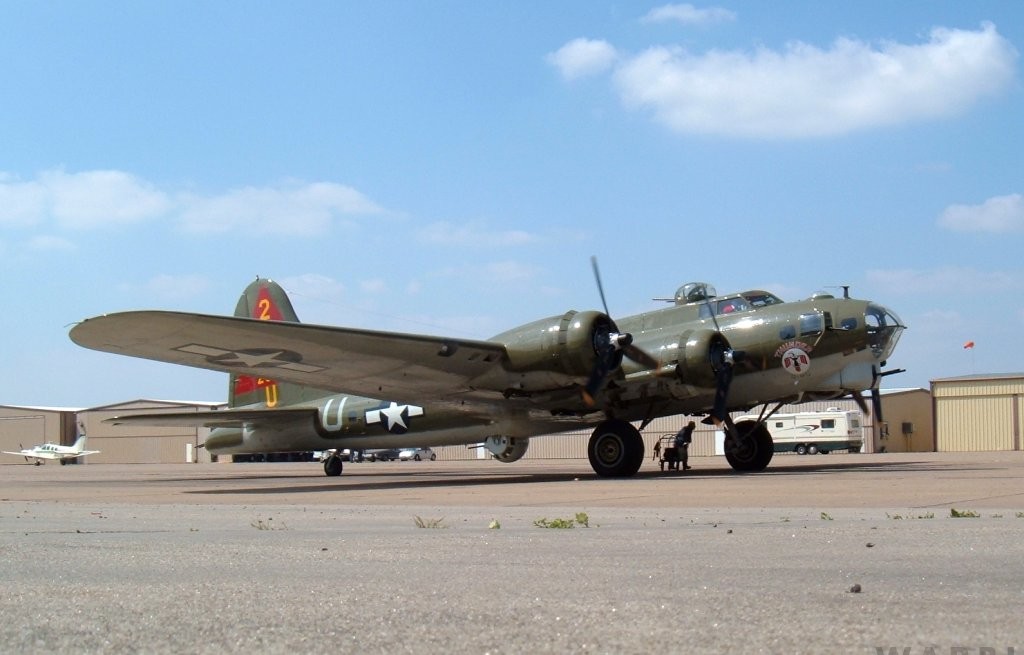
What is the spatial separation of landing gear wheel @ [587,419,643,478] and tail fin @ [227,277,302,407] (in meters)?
10.3

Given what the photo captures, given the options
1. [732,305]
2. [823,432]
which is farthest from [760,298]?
[823,432]

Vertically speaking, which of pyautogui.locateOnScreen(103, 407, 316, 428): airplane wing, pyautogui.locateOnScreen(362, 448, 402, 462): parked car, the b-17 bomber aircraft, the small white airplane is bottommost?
pyautogui.locateOnScreen(362, 448, 402, 462): parked car

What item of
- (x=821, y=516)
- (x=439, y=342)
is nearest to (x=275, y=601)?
(x=821, y=516)

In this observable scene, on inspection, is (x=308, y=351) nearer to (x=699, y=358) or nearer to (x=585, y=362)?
(x=585, y=362)

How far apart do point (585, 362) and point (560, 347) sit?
561 millimetres

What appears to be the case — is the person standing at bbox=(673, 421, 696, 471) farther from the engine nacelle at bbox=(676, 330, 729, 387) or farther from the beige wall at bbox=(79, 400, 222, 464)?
the beige wall at bbox=(79, 400, 222, 464)

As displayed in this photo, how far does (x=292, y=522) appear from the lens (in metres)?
9.78

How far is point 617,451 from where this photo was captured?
2089 centimetres

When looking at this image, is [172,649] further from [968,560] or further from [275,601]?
[968,560]

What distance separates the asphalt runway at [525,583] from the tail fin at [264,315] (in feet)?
59.1

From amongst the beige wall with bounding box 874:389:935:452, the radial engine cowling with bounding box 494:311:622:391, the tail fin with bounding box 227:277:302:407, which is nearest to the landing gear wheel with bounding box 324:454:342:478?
the tail fin with bounding box 227:277:302:407

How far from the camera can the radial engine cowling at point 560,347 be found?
19531 millimetres

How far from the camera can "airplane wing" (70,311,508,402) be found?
16.8m

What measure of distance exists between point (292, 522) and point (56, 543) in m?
2.65
